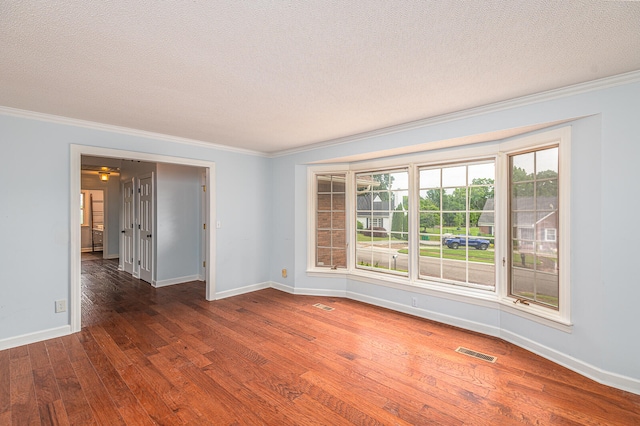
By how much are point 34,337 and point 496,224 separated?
17.4 feet

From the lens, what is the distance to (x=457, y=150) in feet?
12.1

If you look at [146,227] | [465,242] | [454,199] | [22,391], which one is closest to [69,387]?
[22,391]

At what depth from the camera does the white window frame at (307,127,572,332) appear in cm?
278

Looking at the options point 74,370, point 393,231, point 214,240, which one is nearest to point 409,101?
point 393,231

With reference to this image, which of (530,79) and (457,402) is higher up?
(530,79)

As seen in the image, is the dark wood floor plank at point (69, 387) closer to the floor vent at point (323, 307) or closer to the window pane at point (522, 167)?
the floor vent at point (323, 307)

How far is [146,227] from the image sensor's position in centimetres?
611

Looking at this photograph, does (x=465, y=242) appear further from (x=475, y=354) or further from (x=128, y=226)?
(x=128, y=226)

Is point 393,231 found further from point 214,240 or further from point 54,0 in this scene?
point 54,0

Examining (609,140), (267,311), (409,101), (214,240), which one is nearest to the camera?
(609,140)

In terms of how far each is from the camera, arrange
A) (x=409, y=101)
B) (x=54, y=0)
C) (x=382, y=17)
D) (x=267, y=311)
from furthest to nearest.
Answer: (x=267, y=311) → (x=409, y=101) → (x=382, y=17) → (x=54, y=0)

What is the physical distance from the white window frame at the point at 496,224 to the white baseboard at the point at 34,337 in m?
3.23

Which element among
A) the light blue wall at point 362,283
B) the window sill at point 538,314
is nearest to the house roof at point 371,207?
the light blue wall at point 362,283

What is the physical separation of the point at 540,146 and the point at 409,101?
1.40 meters
